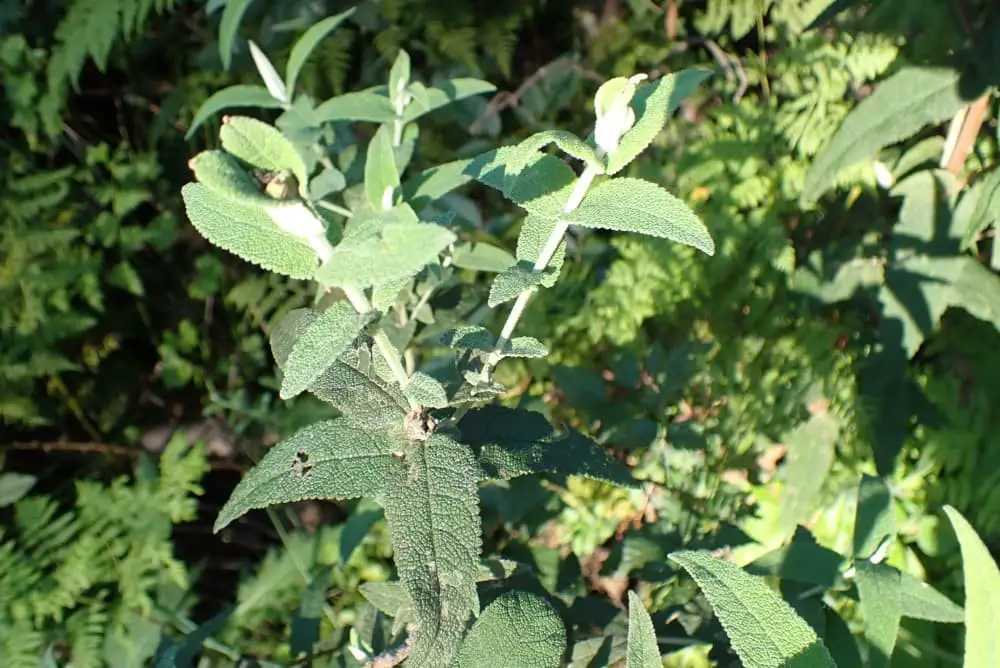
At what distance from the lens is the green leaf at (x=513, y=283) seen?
0.64m

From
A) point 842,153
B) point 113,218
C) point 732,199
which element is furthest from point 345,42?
point 842,153

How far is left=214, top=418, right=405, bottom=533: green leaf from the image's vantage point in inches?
27.8

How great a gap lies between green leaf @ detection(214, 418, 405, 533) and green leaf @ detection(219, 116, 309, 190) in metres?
0.27

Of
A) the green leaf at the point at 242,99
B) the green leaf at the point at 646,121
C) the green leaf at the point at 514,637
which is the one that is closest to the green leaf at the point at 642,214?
the green leaf at the point at 646,121

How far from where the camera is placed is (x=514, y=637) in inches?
31.0

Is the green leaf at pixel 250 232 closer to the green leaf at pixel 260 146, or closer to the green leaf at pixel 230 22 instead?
the green leaf at pixel 260 146

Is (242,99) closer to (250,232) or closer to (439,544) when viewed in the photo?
(250,232)

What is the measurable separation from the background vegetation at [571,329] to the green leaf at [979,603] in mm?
544

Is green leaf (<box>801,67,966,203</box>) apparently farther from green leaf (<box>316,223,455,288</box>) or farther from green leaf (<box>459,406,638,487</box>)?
green leaf (<box>316,223,455,288</box>)

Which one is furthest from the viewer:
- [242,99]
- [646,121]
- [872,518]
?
[242,99]

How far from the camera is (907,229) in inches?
65.3

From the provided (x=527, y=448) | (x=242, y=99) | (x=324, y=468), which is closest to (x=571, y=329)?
(x=242, y=99)

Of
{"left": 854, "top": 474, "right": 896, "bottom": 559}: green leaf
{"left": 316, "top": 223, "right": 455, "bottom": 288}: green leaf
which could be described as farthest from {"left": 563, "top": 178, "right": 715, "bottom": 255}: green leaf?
{"left": 854, "top": 474, "right": 896, "bottom": 559}: green leaf

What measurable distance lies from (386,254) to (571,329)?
1563mm
